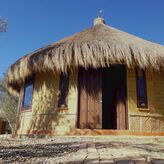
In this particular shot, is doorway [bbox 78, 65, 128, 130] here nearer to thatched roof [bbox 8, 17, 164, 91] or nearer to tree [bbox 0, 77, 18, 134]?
thatched roof [bbox 8, 17, 164, 91]

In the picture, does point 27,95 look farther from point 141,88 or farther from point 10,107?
point 10,107

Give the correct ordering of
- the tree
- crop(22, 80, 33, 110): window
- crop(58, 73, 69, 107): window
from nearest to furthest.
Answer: crop(58, 73, 69, 107): window < crop(22, 80, 33, 110): window < the tree

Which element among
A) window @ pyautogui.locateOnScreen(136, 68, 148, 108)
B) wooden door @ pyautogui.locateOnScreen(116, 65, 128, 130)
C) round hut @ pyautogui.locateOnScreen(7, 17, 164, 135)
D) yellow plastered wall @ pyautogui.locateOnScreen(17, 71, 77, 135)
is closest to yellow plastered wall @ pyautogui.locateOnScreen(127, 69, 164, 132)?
round hut @ pyautogui.locateOnScreen(7, 17, 164, 135)

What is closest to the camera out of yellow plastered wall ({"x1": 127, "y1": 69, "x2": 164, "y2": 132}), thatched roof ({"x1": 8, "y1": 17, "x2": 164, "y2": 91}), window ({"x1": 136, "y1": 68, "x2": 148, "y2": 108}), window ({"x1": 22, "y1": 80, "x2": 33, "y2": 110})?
thatched roof ({"x1": 8, "y1": 17, "x2": 164, "y2": 91})

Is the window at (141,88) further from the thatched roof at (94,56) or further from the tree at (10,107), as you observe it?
the tree at (10,107)

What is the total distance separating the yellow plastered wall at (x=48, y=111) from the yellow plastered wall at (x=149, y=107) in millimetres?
1633

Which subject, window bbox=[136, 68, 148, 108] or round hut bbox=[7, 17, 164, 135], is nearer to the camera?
round hut bbox=[7, 17, 164, 135]

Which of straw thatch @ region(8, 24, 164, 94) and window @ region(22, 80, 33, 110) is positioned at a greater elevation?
straw thatch @ region(8, 24, 164, 94)

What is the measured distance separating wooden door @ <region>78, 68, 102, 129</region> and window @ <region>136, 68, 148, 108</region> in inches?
45.5

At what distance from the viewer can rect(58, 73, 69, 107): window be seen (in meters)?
7.03

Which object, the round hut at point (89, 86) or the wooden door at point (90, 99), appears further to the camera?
the wooden door at point (90, 99)

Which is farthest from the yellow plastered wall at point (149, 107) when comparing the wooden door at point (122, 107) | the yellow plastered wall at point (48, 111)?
the yellow plastered wall at point (48, 111)

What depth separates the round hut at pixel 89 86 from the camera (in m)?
6.59

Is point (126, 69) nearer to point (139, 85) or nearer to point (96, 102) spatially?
point (139, 85)
